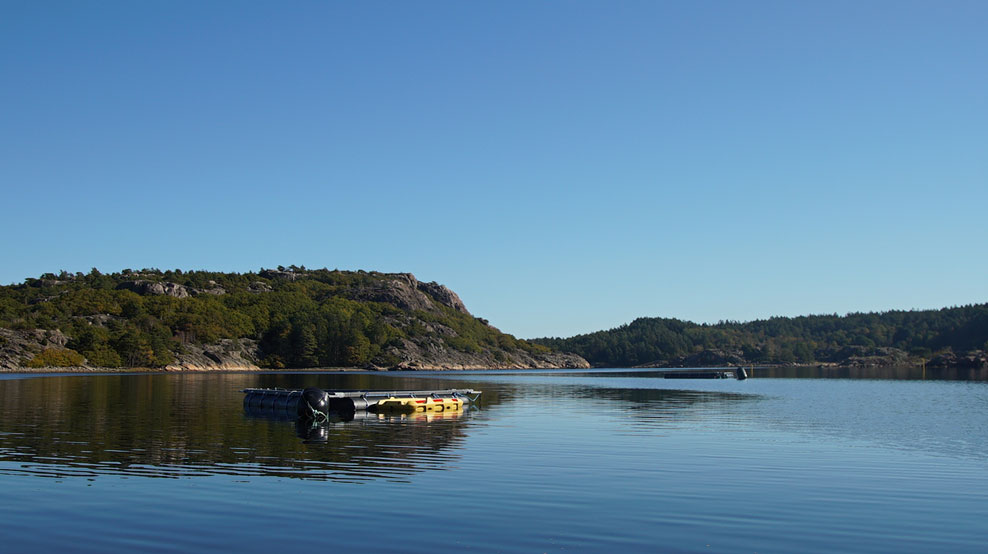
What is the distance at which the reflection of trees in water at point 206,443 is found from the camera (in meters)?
32.4

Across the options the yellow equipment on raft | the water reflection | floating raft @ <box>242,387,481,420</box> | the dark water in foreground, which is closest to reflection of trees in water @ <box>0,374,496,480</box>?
the water reflection

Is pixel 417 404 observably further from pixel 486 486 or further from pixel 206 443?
pixel 486 486

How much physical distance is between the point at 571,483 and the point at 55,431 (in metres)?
33.8

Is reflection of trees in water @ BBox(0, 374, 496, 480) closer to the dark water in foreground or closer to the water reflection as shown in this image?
the water reflection

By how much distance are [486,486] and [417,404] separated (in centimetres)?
4197

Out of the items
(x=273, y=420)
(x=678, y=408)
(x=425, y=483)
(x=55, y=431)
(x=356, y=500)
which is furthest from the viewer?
(x=678, y=408)

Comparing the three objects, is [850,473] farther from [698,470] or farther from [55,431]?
[55,431]

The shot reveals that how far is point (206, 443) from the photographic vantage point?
136 feet

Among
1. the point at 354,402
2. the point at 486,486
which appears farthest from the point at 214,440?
the point at 354,402

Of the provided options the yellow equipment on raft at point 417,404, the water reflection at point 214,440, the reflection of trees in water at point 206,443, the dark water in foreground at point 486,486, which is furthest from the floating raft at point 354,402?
the dark water in foreground at point 486,486

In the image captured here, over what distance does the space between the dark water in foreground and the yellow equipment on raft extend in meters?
11.3

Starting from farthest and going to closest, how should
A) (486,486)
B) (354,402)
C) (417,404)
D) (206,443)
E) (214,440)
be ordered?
(417,404)
(354,402)
(214,440)
(206,443)
(486,486)

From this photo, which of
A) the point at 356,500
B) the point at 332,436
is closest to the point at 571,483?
the point at 356,500

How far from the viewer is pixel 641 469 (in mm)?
33906
